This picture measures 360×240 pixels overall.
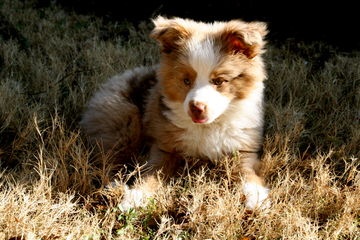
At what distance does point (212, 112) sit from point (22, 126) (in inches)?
70.3

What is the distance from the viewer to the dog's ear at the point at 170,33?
312 cm

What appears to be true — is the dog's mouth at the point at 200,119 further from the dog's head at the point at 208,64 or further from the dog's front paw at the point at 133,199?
the dog's front paw at the point at 133,199

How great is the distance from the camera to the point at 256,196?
119 inches

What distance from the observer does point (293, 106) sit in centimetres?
416

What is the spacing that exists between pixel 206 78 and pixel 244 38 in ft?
1.27

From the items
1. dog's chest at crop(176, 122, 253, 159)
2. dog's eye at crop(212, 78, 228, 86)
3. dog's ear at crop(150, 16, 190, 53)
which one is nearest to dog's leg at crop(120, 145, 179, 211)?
dog's chest at crop(176, 122, 253, 159)

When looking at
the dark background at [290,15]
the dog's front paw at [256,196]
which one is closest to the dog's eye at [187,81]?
the dog's front paw at [256,196]

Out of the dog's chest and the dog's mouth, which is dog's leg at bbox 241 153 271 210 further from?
the dog's mouth

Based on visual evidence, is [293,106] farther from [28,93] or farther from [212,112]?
[28,93]

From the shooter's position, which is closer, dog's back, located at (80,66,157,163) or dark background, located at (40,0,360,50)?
dog's back, located at (80,66,157,163)

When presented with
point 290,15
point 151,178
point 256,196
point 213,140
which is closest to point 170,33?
point 213,140

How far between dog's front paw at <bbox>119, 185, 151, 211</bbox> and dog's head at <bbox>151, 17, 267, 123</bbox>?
65 centimetres

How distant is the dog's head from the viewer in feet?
9.81

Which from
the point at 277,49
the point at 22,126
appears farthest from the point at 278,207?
the point at 277,49
